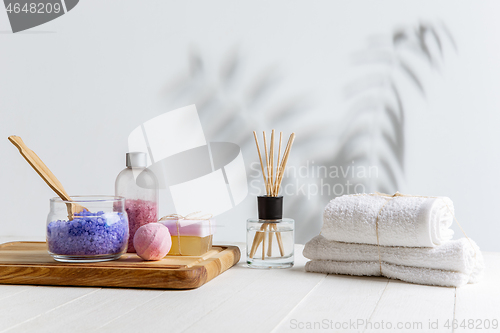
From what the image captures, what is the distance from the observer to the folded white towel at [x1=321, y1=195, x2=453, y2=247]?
792 millimetres

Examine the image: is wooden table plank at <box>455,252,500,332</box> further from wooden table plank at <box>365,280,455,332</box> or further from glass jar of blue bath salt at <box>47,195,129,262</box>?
glass jar of blue bath salt at <box>47,195,129,262</box>

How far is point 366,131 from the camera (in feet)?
4.32

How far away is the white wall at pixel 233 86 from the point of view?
49.8 inches

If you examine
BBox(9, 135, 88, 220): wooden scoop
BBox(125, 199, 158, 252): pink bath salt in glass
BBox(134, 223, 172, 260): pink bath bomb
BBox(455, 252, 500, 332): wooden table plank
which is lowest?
BBox(455, 252, 500, 332): wooden table plank

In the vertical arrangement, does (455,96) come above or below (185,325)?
above

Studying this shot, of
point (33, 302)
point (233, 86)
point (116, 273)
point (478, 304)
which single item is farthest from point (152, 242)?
point (233, 86)

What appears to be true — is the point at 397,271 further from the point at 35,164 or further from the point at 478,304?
the point at 35,164

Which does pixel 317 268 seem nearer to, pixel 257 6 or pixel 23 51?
pixel 257 6

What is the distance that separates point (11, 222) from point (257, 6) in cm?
99

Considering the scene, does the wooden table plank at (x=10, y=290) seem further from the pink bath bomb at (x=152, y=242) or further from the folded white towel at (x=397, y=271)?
the folded white towel at (x=397, y=271)

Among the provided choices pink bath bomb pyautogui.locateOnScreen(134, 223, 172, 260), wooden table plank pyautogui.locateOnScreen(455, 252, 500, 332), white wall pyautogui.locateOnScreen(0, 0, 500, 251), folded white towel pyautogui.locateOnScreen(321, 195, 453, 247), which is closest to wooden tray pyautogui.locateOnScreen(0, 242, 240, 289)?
pink bath bomb pyautogui.locateOnScreen(134, 223, 172, 260)

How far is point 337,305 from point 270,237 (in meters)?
0.27

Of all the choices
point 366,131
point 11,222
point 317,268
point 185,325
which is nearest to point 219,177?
point 366,131

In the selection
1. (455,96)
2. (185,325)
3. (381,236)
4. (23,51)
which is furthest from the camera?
(23,51)
